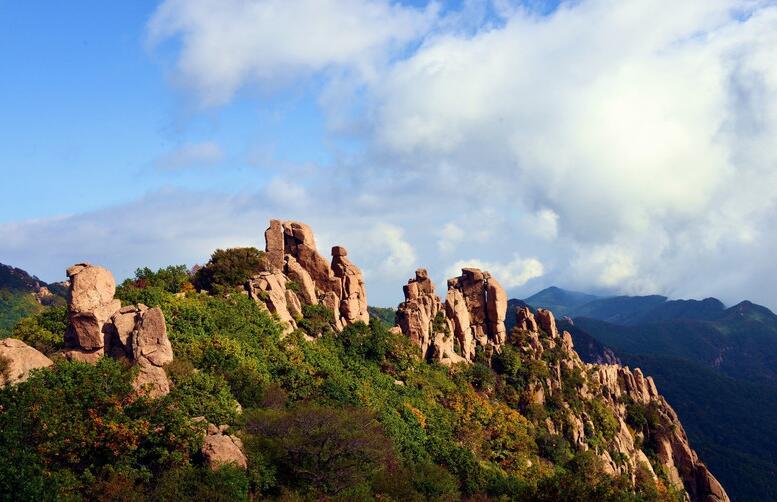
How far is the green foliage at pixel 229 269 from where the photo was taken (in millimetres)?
66438

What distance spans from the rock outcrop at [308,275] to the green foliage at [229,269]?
1338mm


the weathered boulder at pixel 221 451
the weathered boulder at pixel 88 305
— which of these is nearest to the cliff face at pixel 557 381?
the weathered boulder at pixel 88 305

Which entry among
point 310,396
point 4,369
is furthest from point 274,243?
point 4,369

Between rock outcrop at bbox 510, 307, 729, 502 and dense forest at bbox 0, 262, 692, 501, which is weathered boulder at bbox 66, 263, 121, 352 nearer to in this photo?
dense forest at bbox 0, 262, 692, 501

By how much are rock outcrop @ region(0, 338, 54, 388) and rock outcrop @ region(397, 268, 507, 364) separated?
4390cm

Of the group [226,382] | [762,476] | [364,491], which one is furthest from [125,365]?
[762,476]

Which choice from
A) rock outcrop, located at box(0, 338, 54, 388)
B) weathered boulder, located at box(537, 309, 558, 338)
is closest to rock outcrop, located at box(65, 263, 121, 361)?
rock outcrop, located at box(0, 338, 54, 388)

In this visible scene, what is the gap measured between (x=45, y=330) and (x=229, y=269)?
21514mm

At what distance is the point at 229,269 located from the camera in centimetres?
6725

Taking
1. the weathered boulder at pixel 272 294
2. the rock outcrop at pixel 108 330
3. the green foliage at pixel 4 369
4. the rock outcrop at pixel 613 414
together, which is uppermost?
the weathered boulder at pixel 272 294

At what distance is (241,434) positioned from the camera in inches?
1635

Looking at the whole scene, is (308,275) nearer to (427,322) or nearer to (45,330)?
(427,322)

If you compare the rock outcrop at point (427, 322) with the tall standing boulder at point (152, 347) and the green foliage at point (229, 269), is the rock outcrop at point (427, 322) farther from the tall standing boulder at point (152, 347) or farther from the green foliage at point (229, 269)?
the tall standing boulder at point (152, 347)

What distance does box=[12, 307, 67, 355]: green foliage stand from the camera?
46844mm
